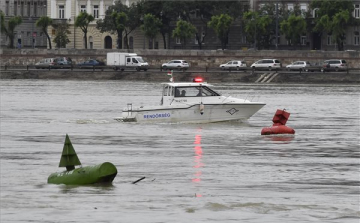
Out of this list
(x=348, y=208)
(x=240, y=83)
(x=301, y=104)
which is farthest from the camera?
(x=240, y=83)

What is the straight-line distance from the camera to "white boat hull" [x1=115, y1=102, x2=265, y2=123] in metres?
50.2

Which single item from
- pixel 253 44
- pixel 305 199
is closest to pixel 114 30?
pixel 253 44

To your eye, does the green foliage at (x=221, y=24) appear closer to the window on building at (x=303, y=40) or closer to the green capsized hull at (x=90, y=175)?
the window on building at (x=303, y=40)

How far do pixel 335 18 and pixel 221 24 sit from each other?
11.8 meters

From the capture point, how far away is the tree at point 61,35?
135 m

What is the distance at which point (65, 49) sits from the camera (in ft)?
430

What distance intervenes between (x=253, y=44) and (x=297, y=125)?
78809 mm

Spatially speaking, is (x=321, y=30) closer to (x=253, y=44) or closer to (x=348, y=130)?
(x=253, y=44)

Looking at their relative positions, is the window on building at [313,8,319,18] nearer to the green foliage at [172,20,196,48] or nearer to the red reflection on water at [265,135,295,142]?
the green foliage at [172,20,196,48]

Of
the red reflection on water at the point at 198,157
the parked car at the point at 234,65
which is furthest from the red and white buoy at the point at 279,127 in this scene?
the parked car at the point at 234,65

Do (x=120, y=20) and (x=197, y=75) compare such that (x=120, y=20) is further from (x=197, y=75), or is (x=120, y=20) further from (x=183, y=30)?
(x=197, y=75)

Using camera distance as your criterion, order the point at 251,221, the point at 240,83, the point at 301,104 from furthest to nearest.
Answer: the point at 240,83 < the point at 301,104 < the point at 251,221

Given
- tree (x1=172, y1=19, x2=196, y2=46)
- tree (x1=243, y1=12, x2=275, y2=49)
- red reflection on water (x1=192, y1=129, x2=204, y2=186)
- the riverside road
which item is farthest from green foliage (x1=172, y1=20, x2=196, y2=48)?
red reflection on water (x1=192, y1=129, x2=204, y2=186)

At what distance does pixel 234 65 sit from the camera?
384 feet
